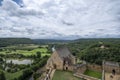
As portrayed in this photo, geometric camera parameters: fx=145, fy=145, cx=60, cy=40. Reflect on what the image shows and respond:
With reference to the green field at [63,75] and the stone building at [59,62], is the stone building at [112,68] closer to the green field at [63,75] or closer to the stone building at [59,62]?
the stone building at [59,62]

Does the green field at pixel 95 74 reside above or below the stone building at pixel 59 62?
below

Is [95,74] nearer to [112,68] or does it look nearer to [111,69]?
[111,69]

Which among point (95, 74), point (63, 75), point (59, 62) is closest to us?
point (63, 75)

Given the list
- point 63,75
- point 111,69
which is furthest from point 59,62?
point 111,69

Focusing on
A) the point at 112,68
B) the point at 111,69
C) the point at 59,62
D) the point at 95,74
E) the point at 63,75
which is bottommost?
the point at 95,74

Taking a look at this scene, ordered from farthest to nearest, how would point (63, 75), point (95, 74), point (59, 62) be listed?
point (95, 74), point (59, 62), point (63, 75)

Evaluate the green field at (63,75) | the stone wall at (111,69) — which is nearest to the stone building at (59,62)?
the green field at (63,75)

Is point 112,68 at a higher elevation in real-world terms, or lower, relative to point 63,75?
higher

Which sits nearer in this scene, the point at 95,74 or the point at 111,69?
the point at 111,69

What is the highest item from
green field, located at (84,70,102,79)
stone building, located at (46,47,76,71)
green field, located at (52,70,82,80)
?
stone building, located at (46,47,76,71)

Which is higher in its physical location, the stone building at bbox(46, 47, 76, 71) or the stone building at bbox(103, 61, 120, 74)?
the stone building at bbox(46, 47, 76, 71)

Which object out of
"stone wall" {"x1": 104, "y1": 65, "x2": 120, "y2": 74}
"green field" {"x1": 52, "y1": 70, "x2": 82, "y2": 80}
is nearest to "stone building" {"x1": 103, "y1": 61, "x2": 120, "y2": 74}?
"stone wall" {"x1": 104, "y1": 65, "x2": 120, "y2": 74}

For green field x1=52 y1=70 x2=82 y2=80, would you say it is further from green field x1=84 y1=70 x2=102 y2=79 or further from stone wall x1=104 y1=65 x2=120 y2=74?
stone wall x1=104 y1=65 x2=120 y2=74
